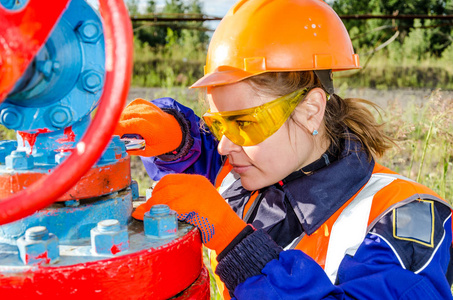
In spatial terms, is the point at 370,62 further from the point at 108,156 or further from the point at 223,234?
the point at 108,156

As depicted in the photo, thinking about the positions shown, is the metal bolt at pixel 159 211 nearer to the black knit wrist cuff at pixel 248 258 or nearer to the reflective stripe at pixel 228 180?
the black knit wrist cuff at pixel 248 258

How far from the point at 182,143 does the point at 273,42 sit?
28.1 inches

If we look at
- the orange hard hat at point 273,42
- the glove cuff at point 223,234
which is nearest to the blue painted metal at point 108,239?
the glove cuff at point 223,234

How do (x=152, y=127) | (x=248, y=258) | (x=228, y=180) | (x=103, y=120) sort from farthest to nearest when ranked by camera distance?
(x=228, y=180) → (x=152, y=127) → (x=248, y=258) → (x=103, y=120)

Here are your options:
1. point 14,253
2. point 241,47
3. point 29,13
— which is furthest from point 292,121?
point 29,13

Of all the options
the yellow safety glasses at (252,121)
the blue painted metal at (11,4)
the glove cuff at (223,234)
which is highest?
the blue painted metal at (11,4)

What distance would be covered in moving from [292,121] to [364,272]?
23.7 inches

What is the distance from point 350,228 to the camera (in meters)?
1.53

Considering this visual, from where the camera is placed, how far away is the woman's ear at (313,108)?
1.73 meters

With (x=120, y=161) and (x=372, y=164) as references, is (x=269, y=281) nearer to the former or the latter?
(x=120, y=161)

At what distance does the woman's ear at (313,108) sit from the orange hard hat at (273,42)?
4.9 inches

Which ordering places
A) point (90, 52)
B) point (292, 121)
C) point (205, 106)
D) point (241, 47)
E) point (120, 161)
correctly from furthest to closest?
point (205, 106)
point (292, 121)
point (241, 47)
point (120, 161)
point (90, 52)

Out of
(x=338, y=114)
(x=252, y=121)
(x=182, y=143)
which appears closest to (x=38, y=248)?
(x=252, y=121)

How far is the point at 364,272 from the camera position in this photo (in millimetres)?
1369
